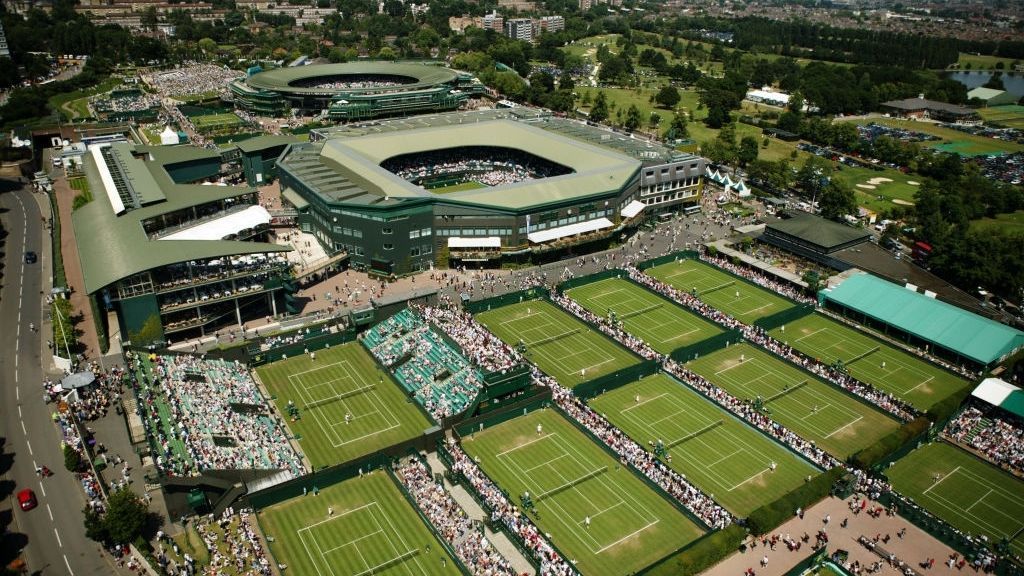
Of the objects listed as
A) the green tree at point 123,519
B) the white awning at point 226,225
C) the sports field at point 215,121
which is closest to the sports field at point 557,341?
the white awning at point 226,225

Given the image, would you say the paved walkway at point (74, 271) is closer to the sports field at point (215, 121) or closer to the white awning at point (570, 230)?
the sports field at point (215, 121)

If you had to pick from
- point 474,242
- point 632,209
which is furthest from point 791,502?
point 632,209

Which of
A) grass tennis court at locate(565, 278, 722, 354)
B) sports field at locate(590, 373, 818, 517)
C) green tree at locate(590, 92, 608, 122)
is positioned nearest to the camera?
sports field at locate(590, 373, 818, 517)

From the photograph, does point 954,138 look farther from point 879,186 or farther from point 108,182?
point 108,182

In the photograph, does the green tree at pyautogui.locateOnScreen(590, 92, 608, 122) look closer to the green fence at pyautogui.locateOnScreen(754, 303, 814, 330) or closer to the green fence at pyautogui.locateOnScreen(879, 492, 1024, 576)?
the green fence at pyautogui.locateOnScreen(754, 303, 814, 330)

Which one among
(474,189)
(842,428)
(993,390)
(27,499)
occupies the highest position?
(474,189)

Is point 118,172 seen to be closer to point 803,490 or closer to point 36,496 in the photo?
point 36,496

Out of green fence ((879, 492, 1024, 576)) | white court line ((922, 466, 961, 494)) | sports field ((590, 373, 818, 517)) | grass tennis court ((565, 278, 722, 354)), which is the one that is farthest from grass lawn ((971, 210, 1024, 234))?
green fence ((879, 492, 1024, 576))
